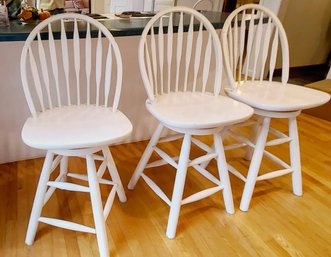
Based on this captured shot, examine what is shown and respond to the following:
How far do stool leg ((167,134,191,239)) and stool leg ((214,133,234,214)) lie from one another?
6.4 inches

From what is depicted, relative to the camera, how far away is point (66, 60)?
3.86ft

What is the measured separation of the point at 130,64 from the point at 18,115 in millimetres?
701

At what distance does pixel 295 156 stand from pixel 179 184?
2.30ft

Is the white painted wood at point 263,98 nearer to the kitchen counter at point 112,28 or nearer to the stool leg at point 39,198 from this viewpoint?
the kitchen counter at point 112,28

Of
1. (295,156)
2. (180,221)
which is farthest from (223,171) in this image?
(295,156)

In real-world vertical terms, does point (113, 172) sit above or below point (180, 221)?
above

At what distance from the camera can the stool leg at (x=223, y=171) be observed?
51.9 inches

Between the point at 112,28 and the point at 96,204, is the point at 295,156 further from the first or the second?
the point at 112,28

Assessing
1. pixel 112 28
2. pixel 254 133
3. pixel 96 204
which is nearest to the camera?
pixel 96 204

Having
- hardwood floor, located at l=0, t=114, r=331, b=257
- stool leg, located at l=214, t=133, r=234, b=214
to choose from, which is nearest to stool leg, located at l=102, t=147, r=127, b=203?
hardwood floor, located at l=0, t=114, r=331, b=257

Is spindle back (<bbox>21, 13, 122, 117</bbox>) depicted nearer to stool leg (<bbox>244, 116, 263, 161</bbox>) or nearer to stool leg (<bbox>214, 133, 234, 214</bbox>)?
stool leg (<bbox>214, 133, 234, 214</bbox>)

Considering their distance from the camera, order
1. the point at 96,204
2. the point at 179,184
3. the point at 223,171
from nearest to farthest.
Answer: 1. the point at 96,204
2. the point at 179,184
3. the point at 223,171

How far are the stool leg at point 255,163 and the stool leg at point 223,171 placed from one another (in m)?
0.08

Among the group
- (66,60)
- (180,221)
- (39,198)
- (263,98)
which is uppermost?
(66,60)
